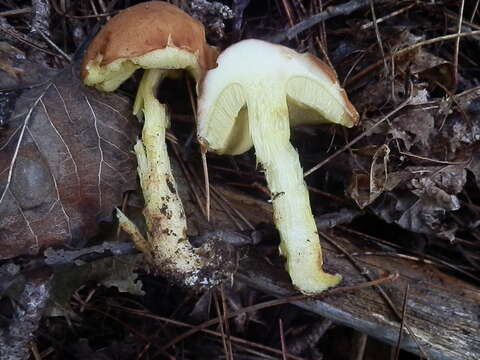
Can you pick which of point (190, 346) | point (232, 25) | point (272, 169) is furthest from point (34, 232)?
point (232, 25)

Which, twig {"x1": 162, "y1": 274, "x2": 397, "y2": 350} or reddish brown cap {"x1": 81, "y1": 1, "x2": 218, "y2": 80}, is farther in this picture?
twig {"x1": 162, "y1": 274, "x2": 397, "y2": 350}

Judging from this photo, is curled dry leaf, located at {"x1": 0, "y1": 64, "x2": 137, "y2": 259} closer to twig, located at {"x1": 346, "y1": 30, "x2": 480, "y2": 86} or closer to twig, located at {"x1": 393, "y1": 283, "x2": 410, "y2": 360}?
twig, located at {"x1": 346, "y1": 30, "x2": 480, "y2": 86}

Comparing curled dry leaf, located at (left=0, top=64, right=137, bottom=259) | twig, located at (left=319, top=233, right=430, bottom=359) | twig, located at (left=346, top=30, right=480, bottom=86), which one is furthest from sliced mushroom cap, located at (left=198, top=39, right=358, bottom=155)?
twig, located at (left=319, top=233, right=430, bottom=359)

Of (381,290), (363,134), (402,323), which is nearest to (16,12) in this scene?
(363,134)

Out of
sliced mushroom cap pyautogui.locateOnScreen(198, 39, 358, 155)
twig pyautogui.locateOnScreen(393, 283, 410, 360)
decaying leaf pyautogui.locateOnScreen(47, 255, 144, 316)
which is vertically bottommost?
twig pyautogui.locateOnScreen(393, 283, 410, 360)

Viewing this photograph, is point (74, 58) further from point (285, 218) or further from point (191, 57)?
point (285, 218)

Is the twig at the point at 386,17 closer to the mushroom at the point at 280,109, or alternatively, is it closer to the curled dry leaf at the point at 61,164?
the mushroom at the point at 280,109
